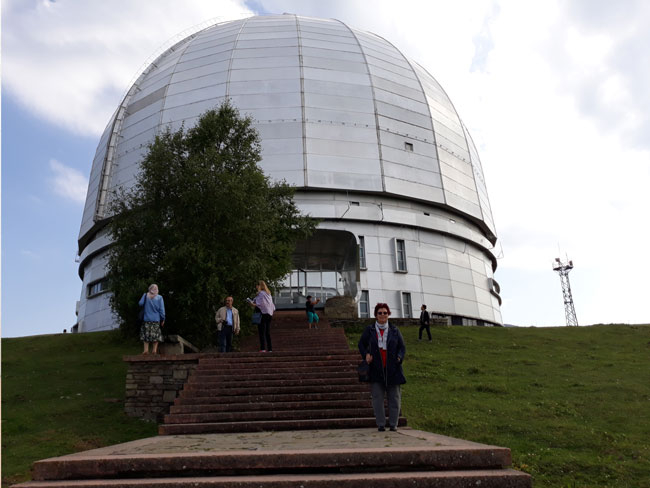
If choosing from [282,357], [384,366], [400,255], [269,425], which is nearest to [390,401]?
[384,366]

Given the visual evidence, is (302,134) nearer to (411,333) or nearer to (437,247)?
(437,247)

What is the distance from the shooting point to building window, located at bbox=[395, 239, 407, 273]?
29.0 metres

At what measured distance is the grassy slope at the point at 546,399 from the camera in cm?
767

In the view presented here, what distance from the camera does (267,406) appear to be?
937cm

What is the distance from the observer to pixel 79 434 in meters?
9.91

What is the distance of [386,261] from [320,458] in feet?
78.2

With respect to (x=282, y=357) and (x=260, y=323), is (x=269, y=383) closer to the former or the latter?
(x=282, y=357)

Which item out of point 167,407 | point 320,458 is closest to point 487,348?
point 167,407

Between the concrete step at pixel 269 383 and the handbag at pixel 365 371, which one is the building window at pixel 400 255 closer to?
the concrete step at pixel 269 383

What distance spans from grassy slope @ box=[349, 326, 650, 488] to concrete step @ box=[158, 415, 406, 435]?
1.44 meters

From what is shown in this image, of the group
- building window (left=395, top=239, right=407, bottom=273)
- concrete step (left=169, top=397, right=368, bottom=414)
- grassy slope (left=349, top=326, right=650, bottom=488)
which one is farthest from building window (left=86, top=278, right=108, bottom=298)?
concrete step (left=169, top=397, right=368, bottom=414)

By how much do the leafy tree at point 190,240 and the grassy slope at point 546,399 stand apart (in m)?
5.42

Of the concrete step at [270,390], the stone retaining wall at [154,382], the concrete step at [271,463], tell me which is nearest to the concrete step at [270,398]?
the concrete step at [270,390]

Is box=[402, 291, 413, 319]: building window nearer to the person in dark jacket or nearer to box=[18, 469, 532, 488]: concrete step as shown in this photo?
the person in dark jacket
